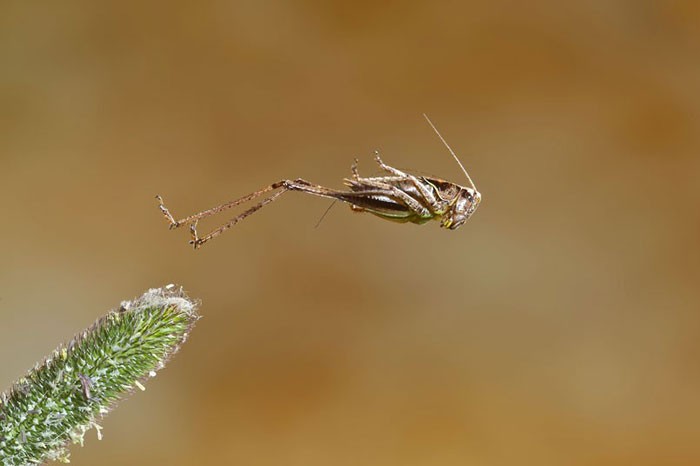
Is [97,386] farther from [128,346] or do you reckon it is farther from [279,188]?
[279,188]

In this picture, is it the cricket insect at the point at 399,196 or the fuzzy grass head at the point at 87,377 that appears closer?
the fuzzy grass head at the point at 87,377

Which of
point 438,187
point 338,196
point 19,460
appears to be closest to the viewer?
point 19,460

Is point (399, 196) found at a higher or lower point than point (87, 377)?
higher

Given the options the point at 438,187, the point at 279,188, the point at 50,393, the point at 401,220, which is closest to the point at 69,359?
the point at 50,393

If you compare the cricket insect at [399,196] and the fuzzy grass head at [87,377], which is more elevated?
the cricket insect at [399,196]

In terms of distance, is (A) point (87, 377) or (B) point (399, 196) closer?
(A) point (87, 377)
